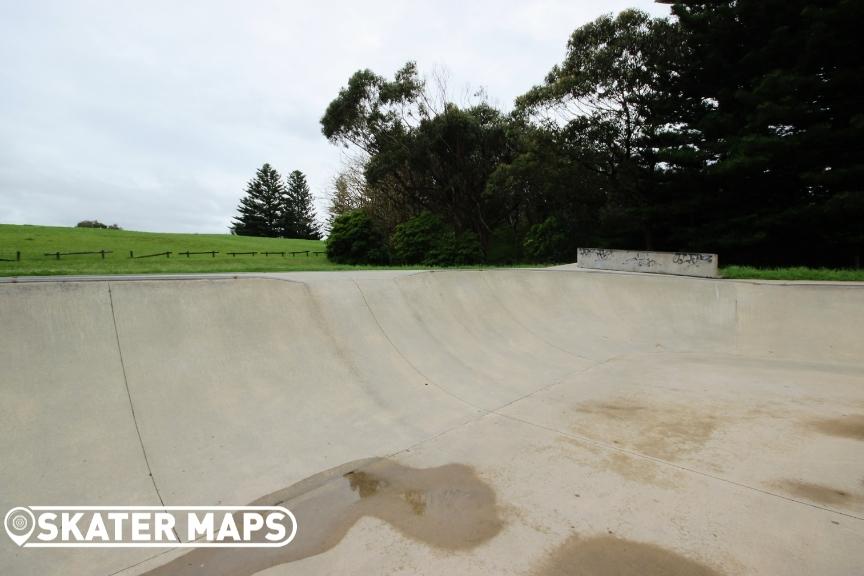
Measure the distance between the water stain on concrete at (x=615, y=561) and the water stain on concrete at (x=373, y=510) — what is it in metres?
0.45

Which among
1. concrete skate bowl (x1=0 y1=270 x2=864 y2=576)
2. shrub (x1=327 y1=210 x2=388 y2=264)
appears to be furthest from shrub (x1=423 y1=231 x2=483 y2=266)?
concrete skate bowl (x1=0 y1=270 x2=864 y2=576)

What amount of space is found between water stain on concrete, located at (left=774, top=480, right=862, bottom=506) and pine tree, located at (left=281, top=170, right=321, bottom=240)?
71587mm

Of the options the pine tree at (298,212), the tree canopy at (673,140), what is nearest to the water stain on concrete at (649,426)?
the tree canopy at (673,140)

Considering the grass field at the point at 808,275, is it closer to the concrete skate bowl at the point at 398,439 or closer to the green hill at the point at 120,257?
the concrete skate bowl at the point at 398,439

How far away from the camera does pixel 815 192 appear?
16.3 meters

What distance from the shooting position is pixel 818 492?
309 cm

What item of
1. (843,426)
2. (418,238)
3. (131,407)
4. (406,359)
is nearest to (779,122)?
(418,238)

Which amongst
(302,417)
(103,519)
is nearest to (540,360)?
(302,417)

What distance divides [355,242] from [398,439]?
16.7 metres

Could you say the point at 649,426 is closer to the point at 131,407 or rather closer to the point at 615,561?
the point at 615,561

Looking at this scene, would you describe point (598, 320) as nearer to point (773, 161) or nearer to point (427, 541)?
point (427, 541)

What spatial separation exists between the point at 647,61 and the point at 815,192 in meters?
8.97

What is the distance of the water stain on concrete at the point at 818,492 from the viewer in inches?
118

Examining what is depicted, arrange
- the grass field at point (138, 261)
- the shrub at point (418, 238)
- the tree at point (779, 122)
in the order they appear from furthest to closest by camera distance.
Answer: the shrub at point (418, 238)
the tree at point (779, 122)
the grass field at point (138, 261)
